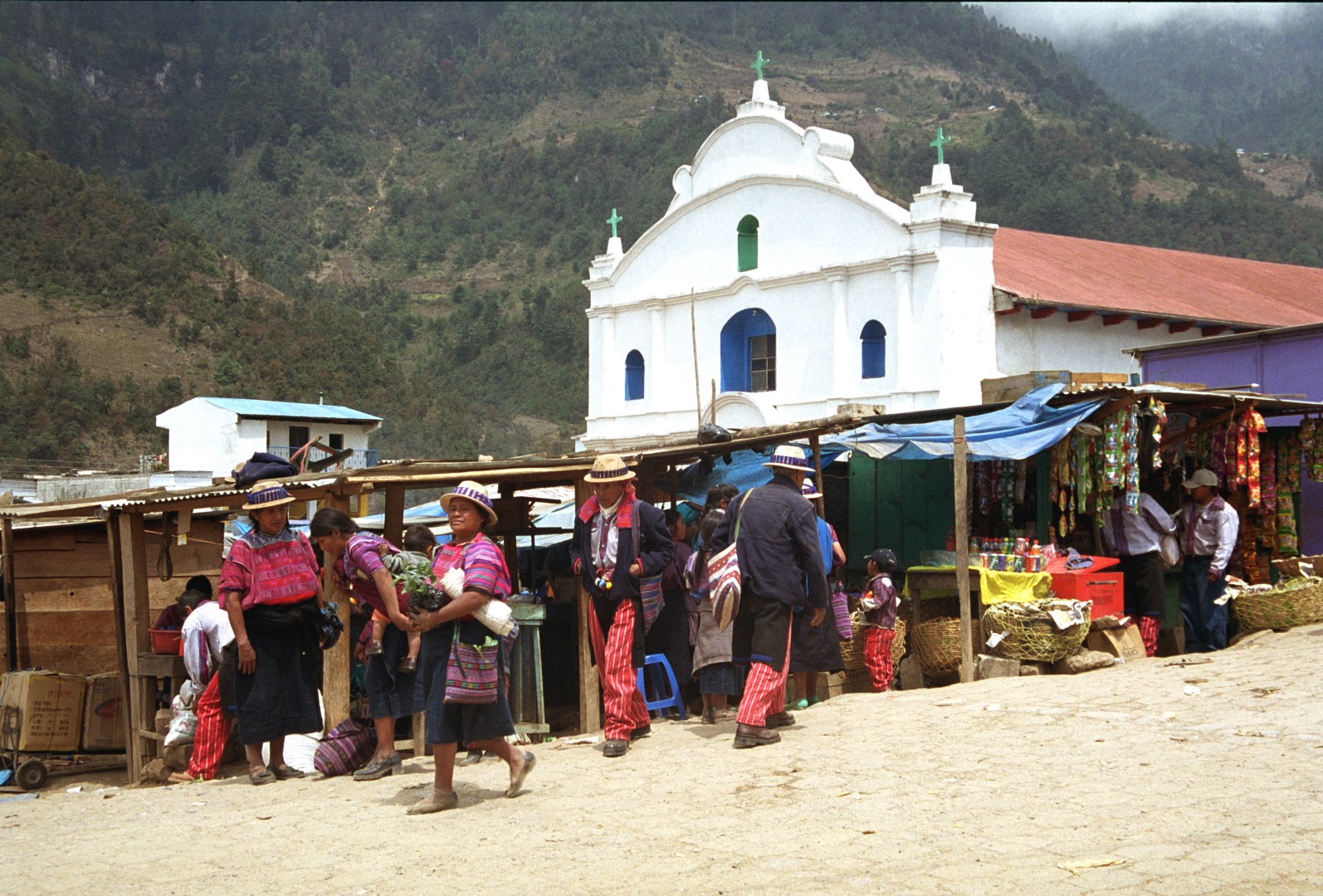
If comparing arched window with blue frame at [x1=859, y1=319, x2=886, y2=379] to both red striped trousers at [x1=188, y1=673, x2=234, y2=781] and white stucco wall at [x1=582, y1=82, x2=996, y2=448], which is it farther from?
red striped trousers at [x1=188, y1=673, x2=234, y2=781]

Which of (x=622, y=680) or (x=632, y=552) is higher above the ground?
(x=632, y=552)

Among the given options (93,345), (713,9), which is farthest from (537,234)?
(713,9)

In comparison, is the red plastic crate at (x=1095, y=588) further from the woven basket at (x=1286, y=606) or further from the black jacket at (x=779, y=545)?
the black jacket at (x=779, y=545)

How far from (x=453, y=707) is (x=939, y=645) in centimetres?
467

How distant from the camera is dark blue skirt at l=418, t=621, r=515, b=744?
6336mm

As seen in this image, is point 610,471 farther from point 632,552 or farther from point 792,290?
point 792,290

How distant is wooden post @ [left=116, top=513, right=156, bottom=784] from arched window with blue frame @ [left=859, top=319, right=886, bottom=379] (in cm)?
1709

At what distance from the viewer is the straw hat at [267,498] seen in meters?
7.70

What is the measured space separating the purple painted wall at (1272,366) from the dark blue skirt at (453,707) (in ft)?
35.2

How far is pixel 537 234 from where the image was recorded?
88.0 metres

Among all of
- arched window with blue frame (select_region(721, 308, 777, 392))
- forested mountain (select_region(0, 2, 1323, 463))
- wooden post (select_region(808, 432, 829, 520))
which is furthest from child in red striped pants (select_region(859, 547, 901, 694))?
forested mountain (select_region(0, 2, 1323, 463))

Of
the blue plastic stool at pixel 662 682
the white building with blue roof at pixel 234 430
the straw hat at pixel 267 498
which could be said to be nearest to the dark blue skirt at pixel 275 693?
the straw hat at pixel 267 498

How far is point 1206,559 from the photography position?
10.9 meters

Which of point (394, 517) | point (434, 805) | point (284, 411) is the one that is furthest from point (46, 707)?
point (284, 411)
